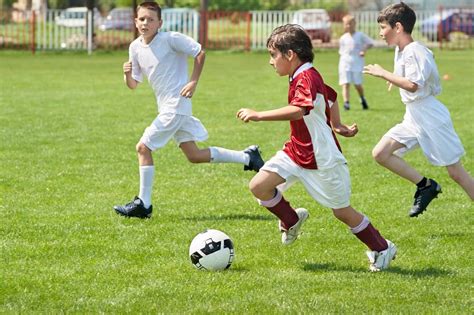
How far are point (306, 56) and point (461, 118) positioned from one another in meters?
10.6

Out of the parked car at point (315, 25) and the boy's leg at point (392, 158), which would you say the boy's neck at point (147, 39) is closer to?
the boy's leg at point (392, 158)

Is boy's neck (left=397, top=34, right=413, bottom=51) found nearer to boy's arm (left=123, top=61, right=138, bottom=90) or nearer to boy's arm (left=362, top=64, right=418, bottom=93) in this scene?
boy's arm (left=362, top=64, right=418, bottom=93)

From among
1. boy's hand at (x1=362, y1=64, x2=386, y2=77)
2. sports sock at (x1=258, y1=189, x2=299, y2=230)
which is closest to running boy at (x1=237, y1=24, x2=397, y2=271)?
sports sock at (x1=258, y1=189, x2=299, y2=230)

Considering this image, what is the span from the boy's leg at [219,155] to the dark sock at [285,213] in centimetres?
204

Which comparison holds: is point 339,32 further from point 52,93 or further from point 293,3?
point 52,93

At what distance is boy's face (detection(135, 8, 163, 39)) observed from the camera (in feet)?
28.3

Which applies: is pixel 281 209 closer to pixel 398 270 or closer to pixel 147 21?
pixel 398 270

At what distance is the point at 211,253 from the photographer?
21.9 ft

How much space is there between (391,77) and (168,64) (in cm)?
215

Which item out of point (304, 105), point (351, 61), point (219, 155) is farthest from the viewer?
point (351, 61)

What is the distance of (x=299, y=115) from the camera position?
251 inches

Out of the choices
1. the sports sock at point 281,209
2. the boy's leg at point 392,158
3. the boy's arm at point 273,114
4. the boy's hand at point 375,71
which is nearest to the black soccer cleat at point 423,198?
the boy's leg at point 392,158

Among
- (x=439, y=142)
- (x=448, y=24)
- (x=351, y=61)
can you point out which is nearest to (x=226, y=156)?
(x=439, y=142)

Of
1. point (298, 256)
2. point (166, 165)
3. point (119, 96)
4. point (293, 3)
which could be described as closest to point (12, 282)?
point (298, 256)
